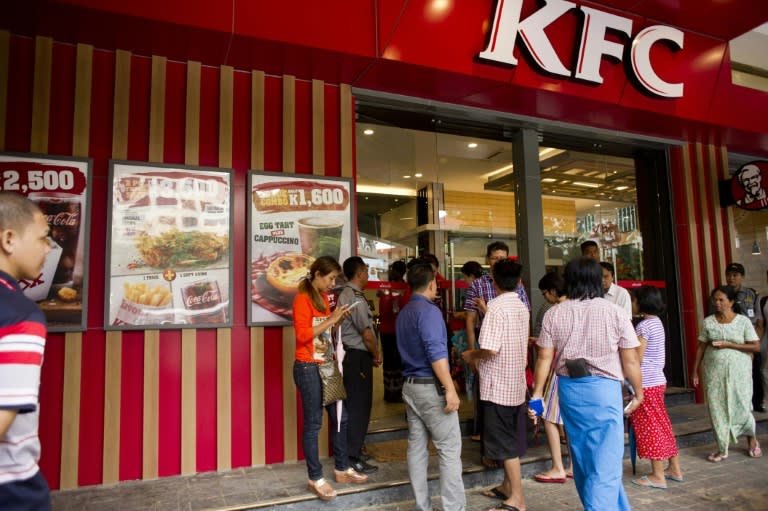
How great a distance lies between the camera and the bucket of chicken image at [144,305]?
13.6 feet

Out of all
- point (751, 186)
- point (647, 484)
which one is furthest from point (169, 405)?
point (751, 186)

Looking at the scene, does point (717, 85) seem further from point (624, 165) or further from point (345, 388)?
point (345, 388)

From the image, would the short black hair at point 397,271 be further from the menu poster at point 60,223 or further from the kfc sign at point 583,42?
the menu poster at point 60,223

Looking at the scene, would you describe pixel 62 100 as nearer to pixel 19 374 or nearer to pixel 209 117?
pixel 209 117

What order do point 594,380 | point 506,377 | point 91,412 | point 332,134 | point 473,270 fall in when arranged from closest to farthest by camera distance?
point 594,380 → point 506,377 → point 91,412 → point 332,134 → point 473,270

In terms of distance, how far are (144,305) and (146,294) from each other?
3.5 inches

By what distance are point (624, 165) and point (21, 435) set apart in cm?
739

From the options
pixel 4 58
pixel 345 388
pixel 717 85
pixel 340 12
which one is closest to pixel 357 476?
pixel 345 388

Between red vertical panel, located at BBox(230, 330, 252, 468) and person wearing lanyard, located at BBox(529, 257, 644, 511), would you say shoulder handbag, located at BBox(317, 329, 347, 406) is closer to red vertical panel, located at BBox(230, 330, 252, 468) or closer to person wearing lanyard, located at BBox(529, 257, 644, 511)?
red vertical panel, located at BBox(230, 330, 252, 468)

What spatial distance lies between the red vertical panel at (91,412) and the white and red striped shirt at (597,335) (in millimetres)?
3370

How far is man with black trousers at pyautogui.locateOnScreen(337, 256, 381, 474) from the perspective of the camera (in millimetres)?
4160

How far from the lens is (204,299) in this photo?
14.4 ft

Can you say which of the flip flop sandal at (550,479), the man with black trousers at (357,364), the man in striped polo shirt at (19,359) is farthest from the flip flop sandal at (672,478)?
the man in striped polo shirt at (19,359)

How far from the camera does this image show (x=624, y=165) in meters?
7.23
